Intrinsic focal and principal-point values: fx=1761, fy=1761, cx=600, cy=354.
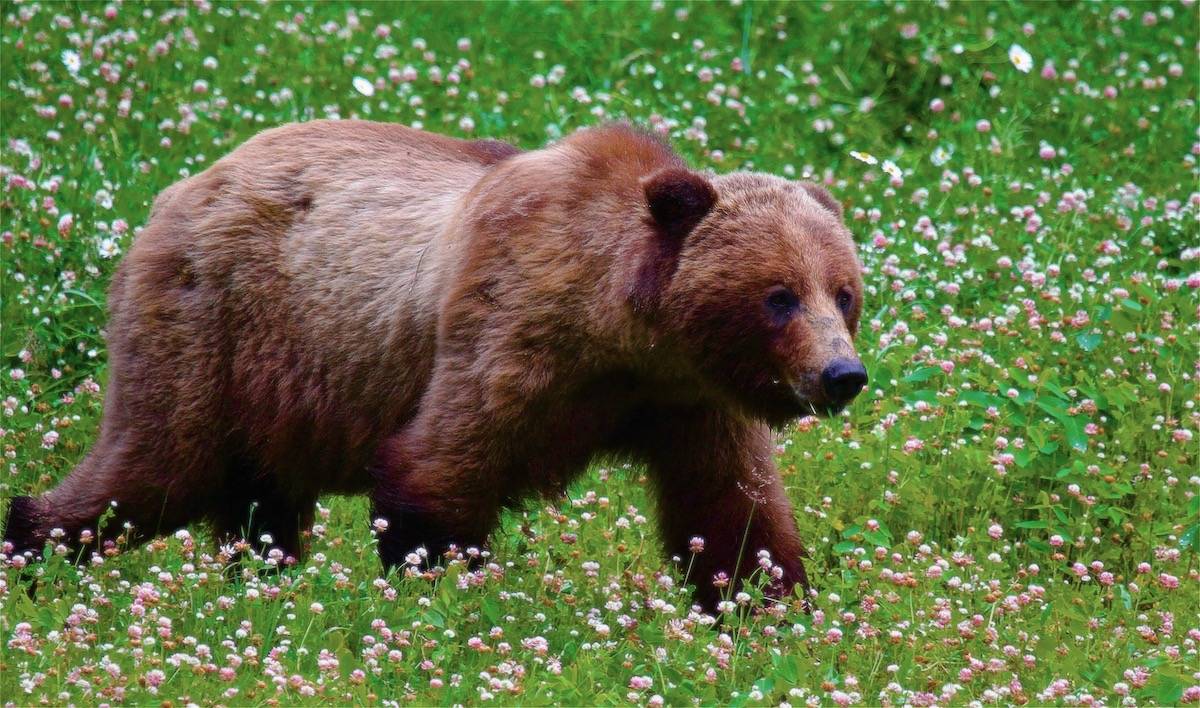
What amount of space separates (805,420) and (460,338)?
60.4 inches

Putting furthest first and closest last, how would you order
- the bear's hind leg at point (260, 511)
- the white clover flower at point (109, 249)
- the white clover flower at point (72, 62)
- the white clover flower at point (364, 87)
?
the white clover flower at point (72, 62) < the white clover flower at point (364, 87) < the white clover flower at point (109, 249) < the bear's hind leg at point (260, 511)

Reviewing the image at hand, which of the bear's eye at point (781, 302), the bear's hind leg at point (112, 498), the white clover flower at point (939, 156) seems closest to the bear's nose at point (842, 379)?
the bear's eye at point (781, 302)

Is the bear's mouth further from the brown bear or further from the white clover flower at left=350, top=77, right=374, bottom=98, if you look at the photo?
the white clover flower at left=350, top=77, right=374, bottom=98

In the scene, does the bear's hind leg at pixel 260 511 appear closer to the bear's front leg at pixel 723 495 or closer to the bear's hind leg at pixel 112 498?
the bear's hind leg at pixel 112 498

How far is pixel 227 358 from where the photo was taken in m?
6.75

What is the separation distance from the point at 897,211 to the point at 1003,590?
3705 millimetres

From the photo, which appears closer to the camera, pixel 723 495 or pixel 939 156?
pixel 723 495

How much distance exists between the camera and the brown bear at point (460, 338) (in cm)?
577

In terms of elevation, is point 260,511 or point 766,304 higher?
point 766,304

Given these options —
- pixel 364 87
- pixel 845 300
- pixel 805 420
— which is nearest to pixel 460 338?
pixel 845 300

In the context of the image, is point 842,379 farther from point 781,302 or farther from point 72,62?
point 72,62

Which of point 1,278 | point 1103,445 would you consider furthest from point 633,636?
point 1,278

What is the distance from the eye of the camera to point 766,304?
18.6 feet

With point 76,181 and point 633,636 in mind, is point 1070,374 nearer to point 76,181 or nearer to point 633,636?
point 633,636
